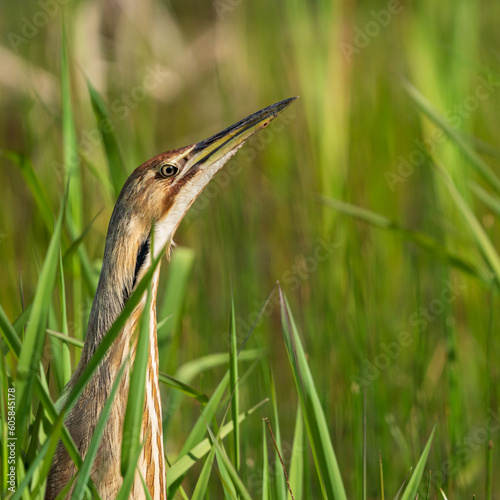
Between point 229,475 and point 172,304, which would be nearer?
point 229,475

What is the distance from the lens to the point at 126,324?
1236 millimetres

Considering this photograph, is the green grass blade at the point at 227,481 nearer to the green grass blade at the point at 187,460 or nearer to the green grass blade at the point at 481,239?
the green grass blade at the point at 187,460

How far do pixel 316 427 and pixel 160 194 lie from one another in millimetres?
508

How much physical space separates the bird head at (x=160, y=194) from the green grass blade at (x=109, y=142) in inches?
8.3

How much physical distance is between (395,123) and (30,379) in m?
2.66

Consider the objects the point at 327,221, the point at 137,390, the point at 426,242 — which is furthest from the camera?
the point at 327,221

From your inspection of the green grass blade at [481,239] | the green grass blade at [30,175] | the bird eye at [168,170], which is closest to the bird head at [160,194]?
the bird eye at [168,170]

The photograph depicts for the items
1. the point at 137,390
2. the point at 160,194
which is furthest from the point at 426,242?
the point at 137,390

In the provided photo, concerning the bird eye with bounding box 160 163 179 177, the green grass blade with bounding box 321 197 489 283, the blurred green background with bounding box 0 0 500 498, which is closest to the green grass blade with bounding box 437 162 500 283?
the blurred green background with bounding box 0 0 500 498

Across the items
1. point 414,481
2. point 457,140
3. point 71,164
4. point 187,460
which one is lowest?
point 414,481

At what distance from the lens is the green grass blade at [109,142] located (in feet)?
5.02

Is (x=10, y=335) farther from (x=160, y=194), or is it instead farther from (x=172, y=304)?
(x=172, y=304)

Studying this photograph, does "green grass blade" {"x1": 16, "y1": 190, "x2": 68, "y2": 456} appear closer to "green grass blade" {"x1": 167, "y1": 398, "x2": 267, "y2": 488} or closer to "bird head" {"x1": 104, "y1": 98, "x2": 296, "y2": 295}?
"bird head" {"x1": 104, "y1": 98, "x2": 296, "y2": 295}

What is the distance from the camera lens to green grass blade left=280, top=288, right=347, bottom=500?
1065 mm
